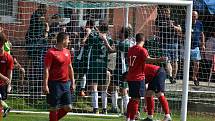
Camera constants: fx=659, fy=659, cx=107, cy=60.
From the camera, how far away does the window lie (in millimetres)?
15484

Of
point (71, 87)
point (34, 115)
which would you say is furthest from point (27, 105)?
point (71, 87)

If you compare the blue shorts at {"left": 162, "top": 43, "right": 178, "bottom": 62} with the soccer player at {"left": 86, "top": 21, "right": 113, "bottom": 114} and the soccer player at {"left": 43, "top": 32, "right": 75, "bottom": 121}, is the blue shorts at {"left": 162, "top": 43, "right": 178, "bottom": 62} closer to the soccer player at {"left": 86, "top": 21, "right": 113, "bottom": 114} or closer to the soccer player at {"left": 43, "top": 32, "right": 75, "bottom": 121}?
the soccer player at {"left": 86, "top": 21, "right": 113, "bottom": 114}

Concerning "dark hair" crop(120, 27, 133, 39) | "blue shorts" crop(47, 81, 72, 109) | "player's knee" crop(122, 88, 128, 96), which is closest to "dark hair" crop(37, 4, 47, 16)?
"dark hair" crop(120, 27, 133, 39)

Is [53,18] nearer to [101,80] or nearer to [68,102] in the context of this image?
[101,80]

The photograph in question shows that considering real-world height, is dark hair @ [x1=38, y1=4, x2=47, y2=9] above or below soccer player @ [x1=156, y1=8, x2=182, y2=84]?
above

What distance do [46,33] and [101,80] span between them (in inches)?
65.8

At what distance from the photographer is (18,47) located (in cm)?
1562

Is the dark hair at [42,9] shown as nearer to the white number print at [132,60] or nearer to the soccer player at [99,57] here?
the soccer player at [99,57]

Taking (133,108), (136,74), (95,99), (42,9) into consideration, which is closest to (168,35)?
(136,74)

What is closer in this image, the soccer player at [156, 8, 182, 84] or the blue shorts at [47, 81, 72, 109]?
the blue shorts at [47, 81, 72, 109]

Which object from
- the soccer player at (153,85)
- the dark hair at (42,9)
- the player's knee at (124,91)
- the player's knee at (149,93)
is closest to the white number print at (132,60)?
the soccer player at (153,85)

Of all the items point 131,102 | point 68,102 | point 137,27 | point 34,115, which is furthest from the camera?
point 137,27

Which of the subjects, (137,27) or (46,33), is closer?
(46,33)

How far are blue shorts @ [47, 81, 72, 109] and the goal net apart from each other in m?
3.03
